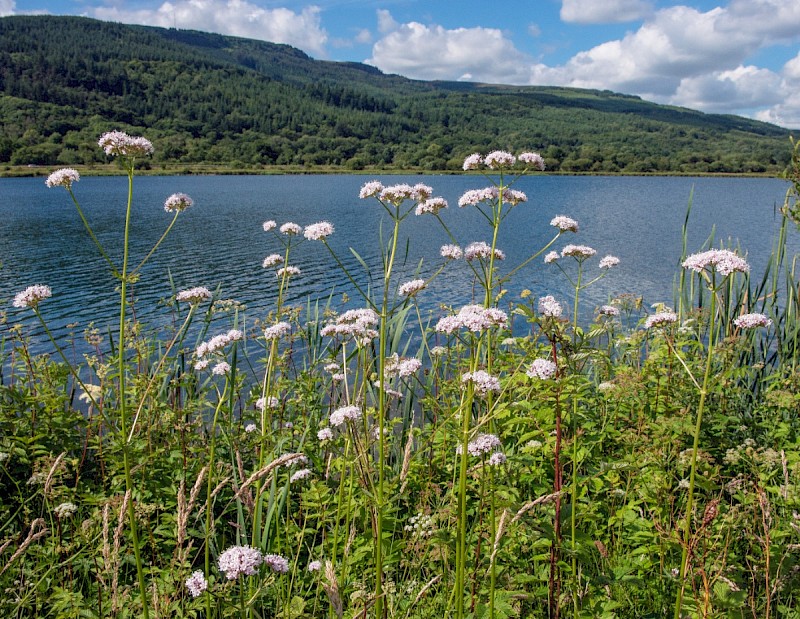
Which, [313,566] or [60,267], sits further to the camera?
[60,267]

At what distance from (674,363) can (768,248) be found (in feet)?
129

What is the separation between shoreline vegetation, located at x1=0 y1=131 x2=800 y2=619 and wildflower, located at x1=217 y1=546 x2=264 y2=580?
0.04ft

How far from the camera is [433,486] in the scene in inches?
198

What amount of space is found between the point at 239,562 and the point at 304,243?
3756 centimetres

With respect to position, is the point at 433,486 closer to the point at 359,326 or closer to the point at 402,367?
the point at 402,367

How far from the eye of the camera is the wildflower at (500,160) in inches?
181

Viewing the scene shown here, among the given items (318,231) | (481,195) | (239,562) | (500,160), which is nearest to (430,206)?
(481,195)

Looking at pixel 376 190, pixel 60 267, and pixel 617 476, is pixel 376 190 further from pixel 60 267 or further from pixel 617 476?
pixel 60 267

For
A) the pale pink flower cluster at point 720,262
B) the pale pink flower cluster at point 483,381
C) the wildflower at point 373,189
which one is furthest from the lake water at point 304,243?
the pale pink flower cluster at point 720,262

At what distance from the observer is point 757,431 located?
6047 mm

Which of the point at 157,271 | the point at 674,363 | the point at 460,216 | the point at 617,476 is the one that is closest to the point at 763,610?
the point at 617,476

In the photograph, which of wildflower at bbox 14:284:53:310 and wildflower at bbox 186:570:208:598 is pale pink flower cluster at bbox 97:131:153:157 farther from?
wildflower at bbox 186:570:208:598

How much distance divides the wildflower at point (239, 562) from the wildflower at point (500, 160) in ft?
11.6

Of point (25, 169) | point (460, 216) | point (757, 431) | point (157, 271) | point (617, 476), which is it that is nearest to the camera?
point (617, 476)
